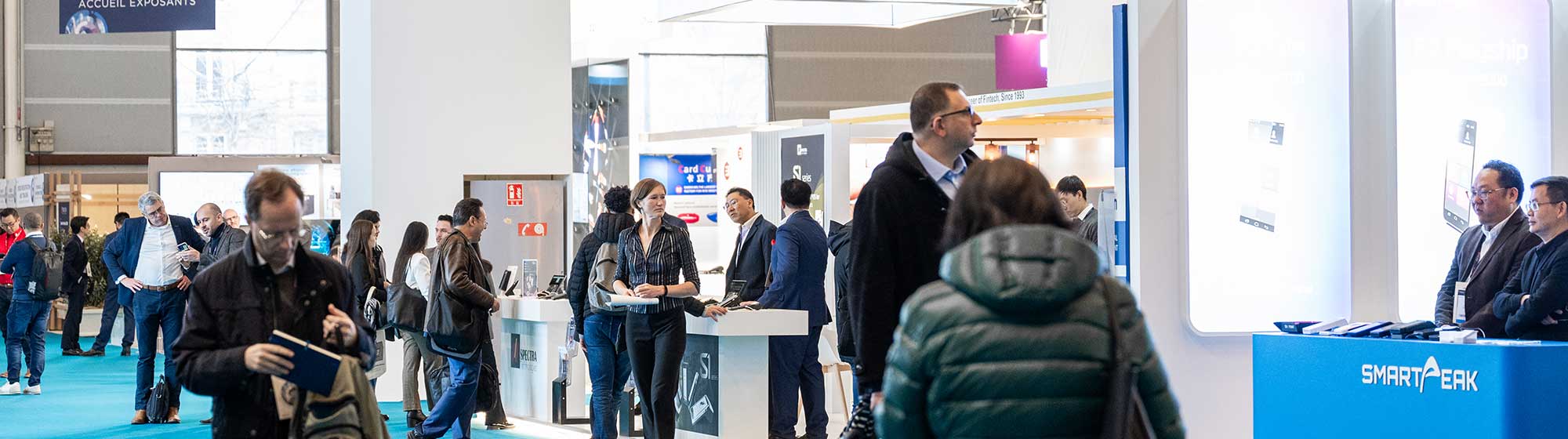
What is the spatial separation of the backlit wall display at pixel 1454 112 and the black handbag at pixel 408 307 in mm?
4265

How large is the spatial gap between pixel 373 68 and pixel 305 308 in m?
7.33

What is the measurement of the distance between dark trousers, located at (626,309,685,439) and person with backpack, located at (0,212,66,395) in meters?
6.35

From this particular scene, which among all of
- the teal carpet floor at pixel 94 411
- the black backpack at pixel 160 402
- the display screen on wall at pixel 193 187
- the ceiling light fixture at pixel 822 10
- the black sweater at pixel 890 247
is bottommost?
the teal carpet floor at pixel 94 411

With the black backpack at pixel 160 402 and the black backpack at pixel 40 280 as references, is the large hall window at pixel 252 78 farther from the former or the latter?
the black backpack at pixel 160 402

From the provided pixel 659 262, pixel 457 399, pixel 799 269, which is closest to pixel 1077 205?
pixel 799 269

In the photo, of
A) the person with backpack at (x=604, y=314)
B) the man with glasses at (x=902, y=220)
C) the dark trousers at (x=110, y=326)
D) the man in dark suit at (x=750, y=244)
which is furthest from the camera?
the dark trousers at (x=110, y=326)

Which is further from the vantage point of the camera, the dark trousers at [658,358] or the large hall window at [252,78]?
the large hall window at [252,78]

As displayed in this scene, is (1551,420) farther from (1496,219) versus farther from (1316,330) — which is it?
(1496,219)

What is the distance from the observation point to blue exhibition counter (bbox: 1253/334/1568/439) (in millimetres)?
4336

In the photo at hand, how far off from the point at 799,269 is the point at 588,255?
103cm

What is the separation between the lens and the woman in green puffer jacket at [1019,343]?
2277mm

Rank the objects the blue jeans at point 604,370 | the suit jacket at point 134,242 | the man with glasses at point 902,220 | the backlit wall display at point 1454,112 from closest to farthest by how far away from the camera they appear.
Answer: the man with glasses at point 902,220, the backlit wall display at point 1454,112, the blue jeans at point 604,370, the suit jacket at point 134,242

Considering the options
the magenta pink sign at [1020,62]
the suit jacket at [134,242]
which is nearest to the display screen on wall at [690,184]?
the magenta pink sign at [1020,62]

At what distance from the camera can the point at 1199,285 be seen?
18.9 ft
